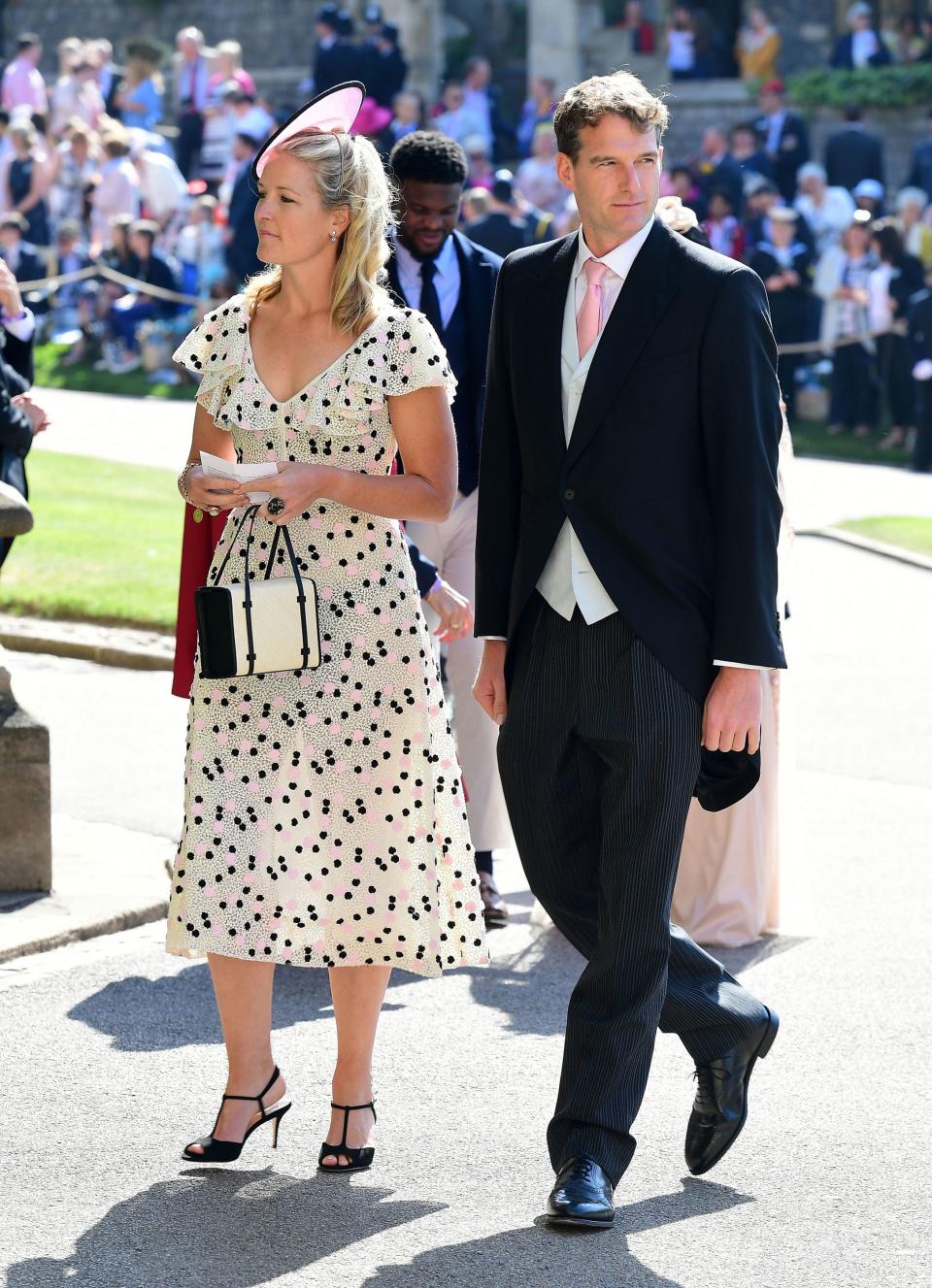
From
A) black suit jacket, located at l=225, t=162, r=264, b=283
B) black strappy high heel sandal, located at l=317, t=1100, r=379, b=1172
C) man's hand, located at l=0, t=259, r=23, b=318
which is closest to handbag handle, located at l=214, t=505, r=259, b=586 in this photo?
black strappy high heel sandal, located at l=317, t=1100, r=379, b=1172

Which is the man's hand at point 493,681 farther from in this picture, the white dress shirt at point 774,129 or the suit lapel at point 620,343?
the white dress shirt at point 774,129

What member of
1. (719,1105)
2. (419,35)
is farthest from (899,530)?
(419,35)

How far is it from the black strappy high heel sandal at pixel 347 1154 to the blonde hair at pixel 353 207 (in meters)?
1.58

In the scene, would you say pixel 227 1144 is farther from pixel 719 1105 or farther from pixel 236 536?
pixel 236 536

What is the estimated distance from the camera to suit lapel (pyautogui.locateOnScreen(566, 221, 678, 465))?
4.03m

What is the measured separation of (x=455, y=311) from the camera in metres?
6.43

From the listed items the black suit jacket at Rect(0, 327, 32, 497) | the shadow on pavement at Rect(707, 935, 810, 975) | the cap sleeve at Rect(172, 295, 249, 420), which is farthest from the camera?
the black suit jacket at Rect(0, 327, 32, 497)

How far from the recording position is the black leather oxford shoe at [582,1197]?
4.02 m

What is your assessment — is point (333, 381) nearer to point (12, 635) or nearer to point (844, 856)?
point (844, 856)

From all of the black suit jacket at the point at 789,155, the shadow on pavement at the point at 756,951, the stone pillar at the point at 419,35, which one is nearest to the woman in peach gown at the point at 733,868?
the shadow on pavement at the point at 756,951

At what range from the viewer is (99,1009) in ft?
18.0

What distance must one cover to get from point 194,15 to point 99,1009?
119 feet

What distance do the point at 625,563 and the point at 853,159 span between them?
19.8 meters

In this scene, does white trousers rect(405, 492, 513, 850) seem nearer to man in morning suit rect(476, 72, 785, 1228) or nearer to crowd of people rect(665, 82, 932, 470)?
man in morning suit rect(476, 72, 785, 1228)
